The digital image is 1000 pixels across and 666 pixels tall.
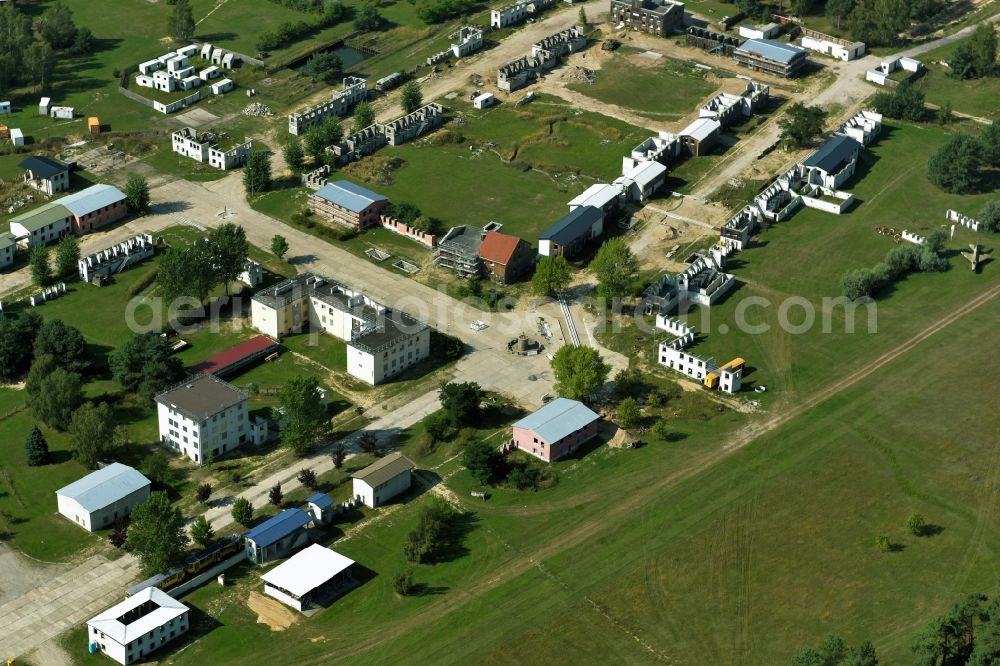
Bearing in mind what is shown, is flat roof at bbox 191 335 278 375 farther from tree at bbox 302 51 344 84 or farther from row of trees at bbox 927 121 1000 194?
row of trees at bbox 927 121 1000 194

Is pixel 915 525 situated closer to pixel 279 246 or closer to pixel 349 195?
pixel 279 246

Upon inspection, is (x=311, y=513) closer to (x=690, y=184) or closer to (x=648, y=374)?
(x=648, y=374)

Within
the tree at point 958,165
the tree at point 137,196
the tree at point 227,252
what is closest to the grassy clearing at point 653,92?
the tree at point 958,165

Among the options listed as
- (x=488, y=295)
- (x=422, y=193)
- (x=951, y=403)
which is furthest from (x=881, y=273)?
(x=422, y=193)

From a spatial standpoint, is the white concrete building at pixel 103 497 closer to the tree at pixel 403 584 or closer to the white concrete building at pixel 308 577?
the white concrete building at pixel 308 577

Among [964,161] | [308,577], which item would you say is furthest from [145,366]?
[964,161]

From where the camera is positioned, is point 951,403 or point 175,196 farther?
point 175,196
